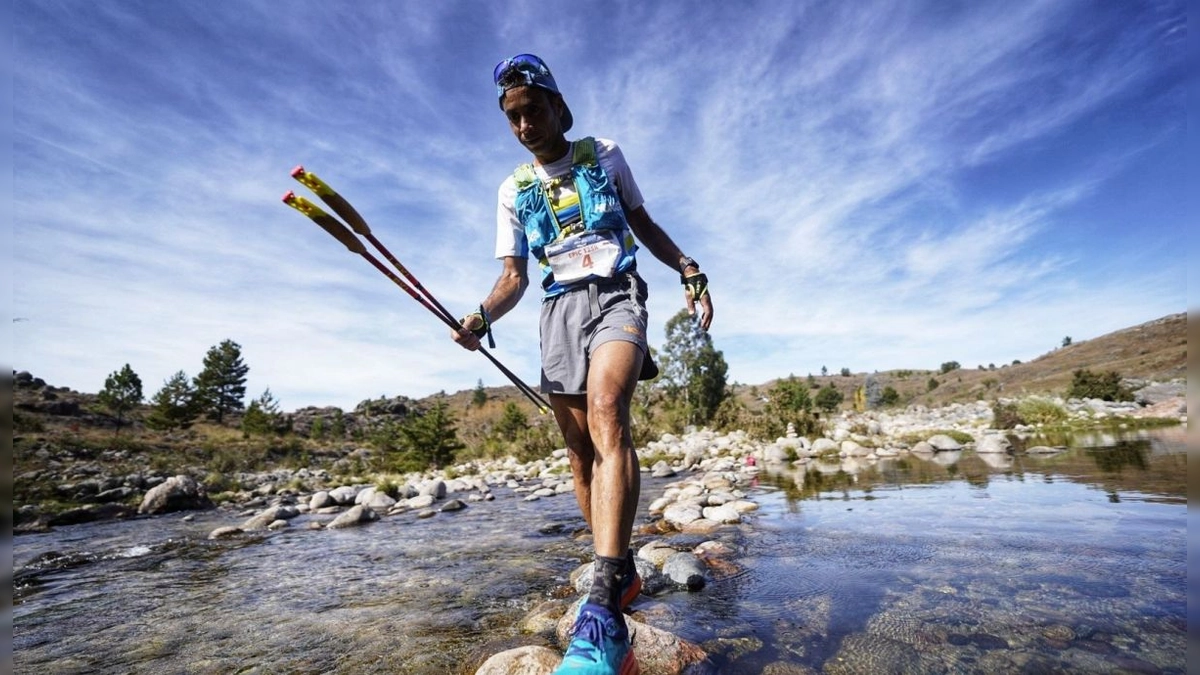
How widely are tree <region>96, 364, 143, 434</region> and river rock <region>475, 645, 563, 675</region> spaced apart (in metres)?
65.0

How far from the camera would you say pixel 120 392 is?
48438 millimetres

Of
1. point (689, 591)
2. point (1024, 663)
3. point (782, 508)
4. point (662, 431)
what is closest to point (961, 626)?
point (1024, 663)

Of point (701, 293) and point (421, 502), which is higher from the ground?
point (701, 293)

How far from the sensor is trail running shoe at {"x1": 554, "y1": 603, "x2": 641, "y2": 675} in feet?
6.04

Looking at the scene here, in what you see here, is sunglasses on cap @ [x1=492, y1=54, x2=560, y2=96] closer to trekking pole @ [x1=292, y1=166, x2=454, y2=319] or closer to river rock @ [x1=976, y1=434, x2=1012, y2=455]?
trekking pole @ [x1=292, y1=166, x2=454, y2=319]

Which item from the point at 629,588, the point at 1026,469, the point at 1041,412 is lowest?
the point at 1026,469

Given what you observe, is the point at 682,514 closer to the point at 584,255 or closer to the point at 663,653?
the point at 663,653

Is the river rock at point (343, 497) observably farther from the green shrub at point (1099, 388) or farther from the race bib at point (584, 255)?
the green shrub at point (1099, 388)

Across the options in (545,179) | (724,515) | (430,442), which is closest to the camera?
(545,179)

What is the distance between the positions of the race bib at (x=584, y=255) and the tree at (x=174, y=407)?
203 feet

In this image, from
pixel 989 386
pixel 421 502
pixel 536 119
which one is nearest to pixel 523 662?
pixel 536 119

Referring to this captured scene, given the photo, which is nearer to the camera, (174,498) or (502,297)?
(502,297)

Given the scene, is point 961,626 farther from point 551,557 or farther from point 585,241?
point 551,557

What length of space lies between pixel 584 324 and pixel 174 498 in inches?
797
